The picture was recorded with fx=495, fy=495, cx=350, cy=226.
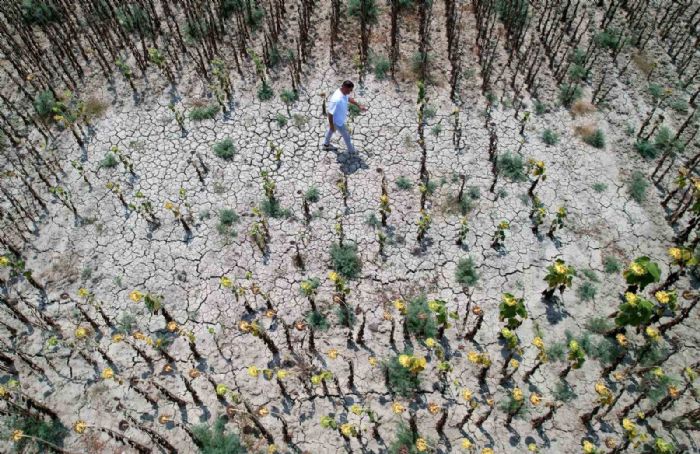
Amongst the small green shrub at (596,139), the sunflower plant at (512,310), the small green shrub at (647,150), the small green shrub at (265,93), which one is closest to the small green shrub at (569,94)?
the small green shrub at (596,139)

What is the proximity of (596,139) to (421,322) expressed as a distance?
5067 mm

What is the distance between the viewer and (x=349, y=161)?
9.09 meters

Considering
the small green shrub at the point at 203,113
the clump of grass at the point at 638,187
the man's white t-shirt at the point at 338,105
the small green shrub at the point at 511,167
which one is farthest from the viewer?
the small green shrub at the point at 203,113

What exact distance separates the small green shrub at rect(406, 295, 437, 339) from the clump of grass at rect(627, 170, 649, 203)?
4.34m

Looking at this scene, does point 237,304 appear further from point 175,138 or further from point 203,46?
point 203,46

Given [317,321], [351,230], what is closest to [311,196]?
[351,230]

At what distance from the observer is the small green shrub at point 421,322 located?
23.4ft

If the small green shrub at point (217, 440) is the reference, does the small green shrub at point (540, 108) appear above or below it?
above

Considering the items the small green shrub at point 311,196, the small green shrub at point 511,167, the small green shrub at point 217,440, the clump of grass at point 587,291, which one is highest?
the small green shrub at point 511,167

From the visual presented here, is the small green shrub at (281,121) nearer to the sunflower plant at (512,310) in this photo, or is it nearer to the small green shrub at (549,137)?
the small green shrub at (549,137)

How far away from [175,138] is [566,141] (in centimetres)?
741

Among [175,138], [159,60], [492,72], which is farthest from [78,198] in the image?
[492,72]

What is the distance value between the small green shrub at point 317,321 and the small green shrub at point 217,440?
1772mm

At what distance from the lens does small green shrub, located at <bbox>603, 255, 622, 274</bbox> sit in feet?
25.3
